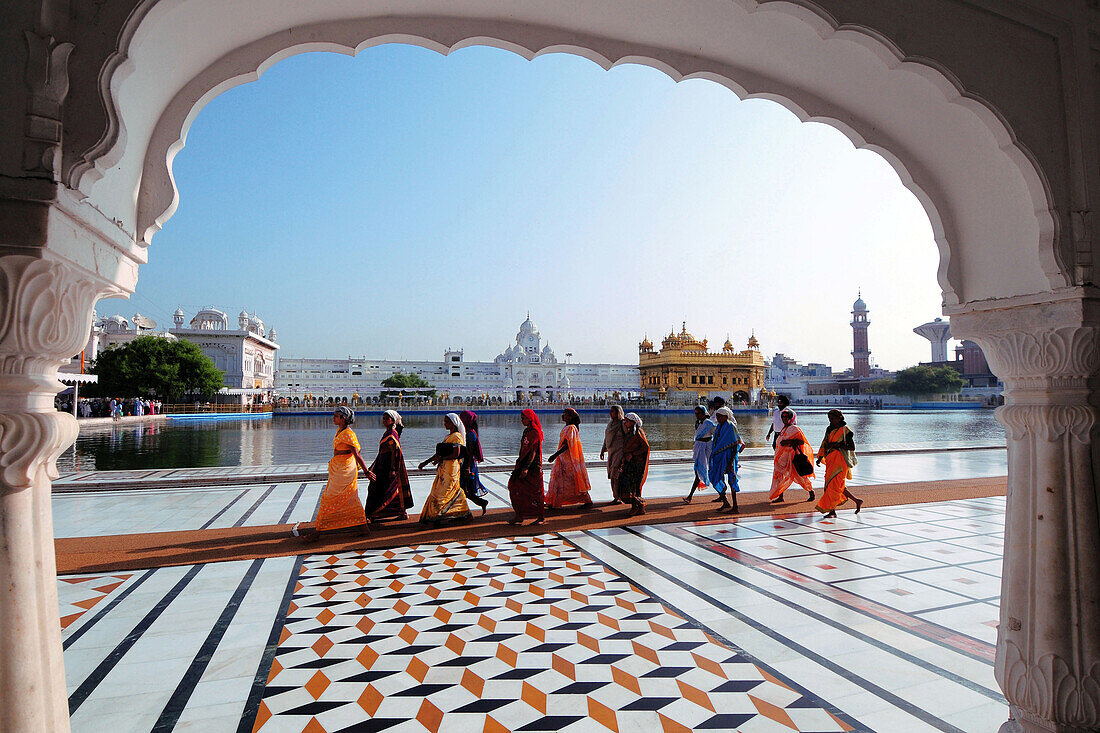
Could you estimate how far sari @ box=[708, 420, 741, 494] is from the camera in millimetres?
5117

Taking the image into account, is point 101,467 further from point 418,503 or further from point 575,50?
point 575,50

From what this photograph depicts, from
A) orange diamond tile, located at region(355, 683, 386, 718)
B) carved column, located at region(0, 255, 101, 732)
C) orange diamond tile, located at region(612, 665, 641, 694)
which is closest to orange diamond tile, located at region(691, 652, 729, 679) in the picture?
orange diamond tile, located at region(612, 665, 641, 694)

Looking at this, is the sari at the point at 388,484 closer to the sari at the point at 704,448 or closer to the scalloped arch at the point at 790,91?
the sari at the point at 704,448

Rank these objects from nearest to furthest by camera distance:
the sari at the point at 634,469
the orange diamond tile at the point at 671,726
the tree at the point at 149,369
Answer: the orange diamond tile at the point at 671,726, the sari at the point at 634,469, the tree at the point at 149,369

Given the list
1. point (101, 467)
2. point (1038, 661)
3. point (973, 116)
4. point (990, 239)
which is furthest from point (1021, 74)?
point (101, 467)

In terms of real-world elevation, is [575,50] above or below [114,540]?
above

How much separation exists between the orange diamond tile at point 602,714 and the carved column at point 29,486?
4.59ft

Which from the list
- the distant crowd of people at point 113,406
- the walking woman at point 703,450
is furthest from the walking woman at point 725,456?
the distant crowd of people at point 113,406

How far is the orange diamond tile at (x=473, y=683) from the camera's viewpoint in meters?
2.08

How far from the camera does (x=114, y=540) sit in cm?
420

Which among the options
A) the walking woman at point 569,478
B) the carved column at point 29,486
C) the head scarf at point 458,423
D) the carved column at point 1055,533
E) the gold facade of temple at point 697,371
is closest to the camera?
the carved column at point 29,486

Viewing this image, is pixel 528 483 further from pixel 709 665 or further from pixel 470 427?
pixel 709 665

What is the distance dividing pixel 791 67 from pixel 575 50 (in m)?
0.65

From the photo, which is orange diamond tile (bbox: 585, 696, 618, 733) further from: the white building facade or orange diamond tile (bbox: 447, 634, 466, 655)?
the white building facade
